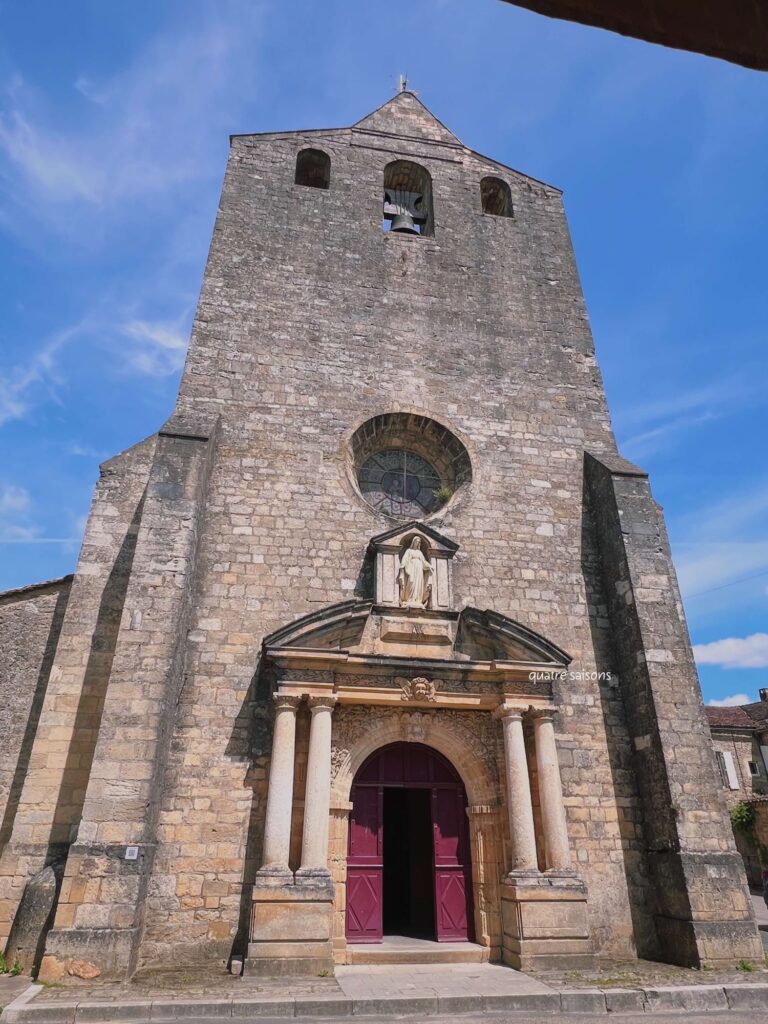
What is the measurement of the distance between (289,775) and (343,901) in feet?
4.97

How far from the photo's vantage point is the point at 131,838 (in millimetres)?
6188

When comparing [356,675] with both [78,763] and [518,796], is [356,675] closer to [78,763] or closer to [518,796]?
[518,796]

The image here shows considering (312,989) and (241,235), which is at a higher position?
(241,235)

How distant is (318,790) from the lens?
7004 millimetres

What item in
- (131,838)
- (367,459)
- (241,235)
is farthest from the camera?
(241,235)

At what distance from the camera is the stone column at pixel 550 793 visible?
728 cm

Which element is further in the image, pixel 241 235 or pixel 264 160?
pixel 264 160

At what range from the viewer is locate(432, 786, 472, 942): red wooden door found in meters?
7.52

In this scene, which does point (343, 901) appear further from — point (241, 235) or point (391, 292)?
point (241, 235)

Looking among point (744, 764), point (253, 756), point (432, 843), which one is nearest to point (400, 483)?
point (253, 756)

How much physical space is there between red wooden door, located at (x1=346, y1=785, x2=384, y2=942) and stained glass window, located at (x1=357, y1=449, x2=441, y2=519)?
4.00 m

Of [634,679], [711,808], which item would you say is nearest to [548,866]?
[711,808]

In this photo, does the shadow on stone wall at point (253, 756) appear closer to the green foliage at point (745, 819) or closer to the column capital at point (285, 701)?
the column capital at point (285, 701)

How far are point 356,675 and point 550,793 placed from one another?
2581 mm
